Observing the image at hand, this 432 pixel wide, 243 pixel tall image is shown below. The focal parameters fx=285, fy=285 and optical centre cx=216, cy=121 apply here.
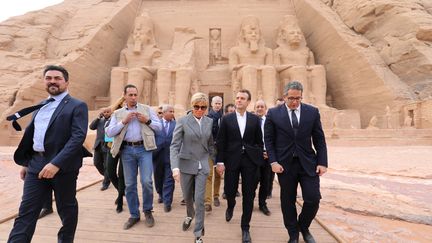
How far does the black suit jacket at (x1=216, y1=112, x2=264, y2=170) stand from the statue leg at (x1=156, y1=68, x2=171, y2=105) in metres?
10.1

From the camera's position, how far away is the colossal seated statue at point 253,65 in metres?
12.5

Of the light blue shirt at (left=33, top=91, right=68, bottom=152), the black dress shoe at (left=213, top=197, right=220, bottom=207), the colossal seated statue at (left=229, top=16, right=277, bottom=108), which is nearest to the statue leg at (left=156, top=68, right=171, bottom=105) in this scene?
the colossal seated statue at (left=229, top=16, right=277, bottom=108)

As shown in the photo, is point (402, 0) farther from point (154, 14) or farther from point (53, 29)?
point (53, 29)

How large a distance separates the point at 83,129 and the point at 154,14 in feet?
54.4

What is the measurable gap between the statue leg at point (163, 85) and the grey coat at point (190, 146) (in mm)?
10132

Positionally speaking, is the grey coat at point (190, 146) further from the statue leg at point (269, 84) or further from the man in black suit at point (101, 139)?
the statue leg at point (269, 84)

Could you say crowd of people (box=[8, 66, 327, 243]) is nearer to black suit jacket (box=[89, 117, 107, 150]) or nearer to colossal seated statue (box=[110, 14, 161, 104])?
black suit jacket (box=[89, 117, 107, 150])

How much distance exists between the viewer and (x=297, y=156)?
2311mm

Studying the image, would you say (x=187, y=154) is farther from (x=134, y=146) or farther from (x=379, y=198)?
(x=379, y=198)

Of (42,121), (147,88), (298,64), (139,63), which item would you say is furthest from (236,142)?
(139,63)

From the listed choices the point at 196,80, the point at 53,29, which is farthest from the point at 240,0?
the point at 53,29

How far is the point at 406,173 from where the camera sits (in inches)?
221

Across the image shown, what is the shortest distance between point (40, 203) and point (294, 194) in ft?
6.28

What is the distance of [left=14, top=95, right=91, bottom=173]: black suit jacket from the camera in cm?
191
